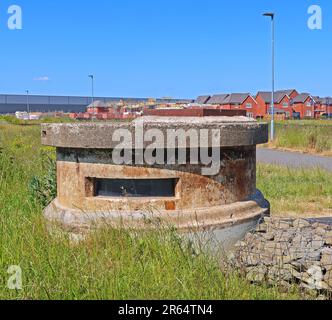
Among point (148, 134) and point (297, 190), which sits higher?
point (148, 134)

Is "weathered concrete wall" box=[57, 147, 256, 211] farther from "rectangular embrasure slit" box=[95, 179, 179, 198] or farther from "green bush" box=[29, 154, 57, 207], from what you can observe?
"green bush" box=[29, 154, 57, 207]

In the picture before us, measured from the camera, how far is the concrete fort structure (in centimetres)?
440

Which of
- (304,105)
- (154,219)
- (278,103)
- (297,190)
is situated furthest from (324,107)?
(154,219)

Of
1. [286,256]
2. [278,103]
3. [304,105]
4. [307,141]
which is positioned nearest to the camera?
[286,256]

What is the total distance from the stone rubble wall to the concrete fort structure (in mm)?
252

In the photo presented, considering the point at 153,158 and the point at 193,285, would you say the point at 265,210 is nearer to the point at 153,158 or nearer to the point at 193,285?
the point at 153,158

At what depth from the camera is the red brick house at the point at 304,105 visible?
87562 mm

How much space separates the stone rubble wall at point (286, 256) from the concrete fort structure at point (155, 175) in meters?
0.25

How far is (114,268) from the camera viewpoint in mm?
3535

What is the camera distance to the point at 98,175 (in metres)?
4.61

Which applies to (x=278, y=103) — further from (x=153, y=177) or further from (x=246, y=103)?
(x=153, y=177)

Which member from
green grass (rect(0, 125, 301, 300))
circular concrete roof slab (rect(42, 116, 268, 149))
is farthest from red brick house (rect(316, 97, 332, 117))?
green grass (rect(0, 125, 301, 300))

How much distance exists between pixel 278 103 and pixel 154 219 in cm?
8551
